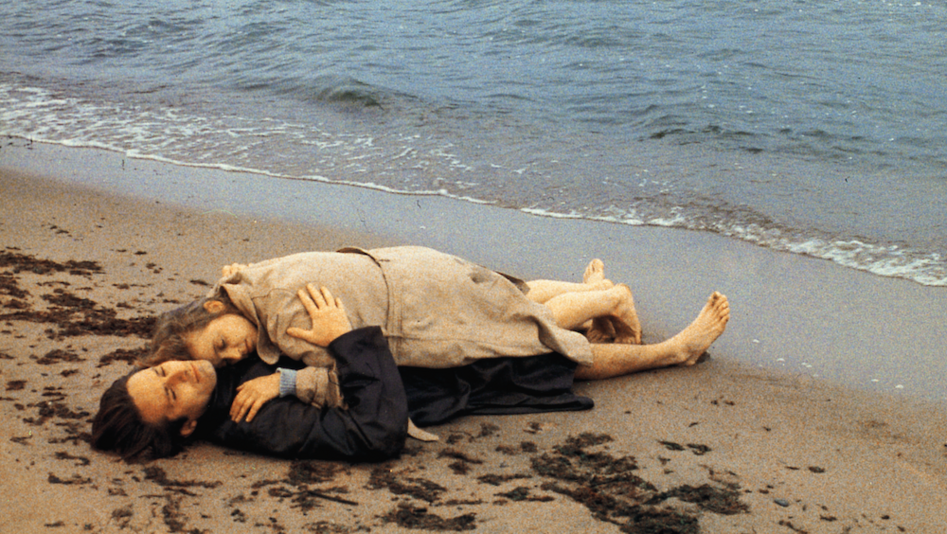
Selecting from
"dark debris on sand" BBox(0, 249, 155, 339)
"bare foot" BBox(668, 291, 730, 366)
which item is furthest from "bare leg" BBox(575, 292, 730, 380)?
"dark debris on sand" BBox(0, 249, 155, 339)

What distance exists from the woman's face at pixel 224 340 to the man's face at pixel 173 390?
0.32 ft

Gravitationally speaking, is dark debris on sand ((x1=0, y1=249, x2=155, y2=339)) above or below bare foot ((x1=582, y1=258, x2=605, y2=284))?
below

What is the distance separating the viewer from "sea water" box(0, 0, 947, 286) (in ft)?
20.4

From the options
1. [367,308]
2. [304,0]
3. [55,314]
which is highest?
[304,0]

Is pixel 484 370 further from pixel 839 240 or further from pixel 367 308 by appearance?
pixel 839 240

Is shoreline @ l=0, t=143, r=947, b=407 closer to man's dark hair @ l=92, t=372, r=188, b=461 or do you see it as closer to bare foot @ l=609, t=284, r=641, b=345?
bare foot @ l=609, t=284, r=641, b=345

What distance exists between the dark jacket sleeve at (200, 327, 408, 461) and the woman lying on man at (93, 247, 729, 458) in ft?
0.06

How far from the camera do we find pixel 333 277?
9.93 ft

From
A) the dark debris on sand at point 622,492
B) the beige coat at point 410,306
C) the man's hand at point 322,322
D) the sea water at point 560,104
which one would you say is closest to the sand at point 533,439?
the dark debris on sand at point 622,492

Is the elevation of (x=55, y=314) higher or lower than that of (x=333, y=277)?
lower

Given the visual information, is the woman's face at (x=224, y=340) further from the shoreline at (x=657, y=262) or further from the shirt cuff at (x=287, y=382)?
the shoreline at (x=657, y=262)

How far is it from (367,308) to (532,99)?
6.70 meters

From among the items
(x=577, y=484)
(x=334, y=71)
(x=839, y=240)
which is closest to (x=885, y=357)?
(x=839, y=240)

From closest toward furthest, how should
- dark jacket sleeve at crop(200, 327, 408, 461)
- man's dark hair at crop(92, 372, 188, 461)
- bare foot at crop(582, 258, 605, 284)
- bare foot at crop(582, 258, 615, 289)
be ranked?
man's dark hair at crop(92, 372, 188, 461), dark jacket sleeve at crop(200, 327, 408, 461), bare foot at crop(582, 258, 615, 289), bare foot at crop(582, 258, 605, 284)
